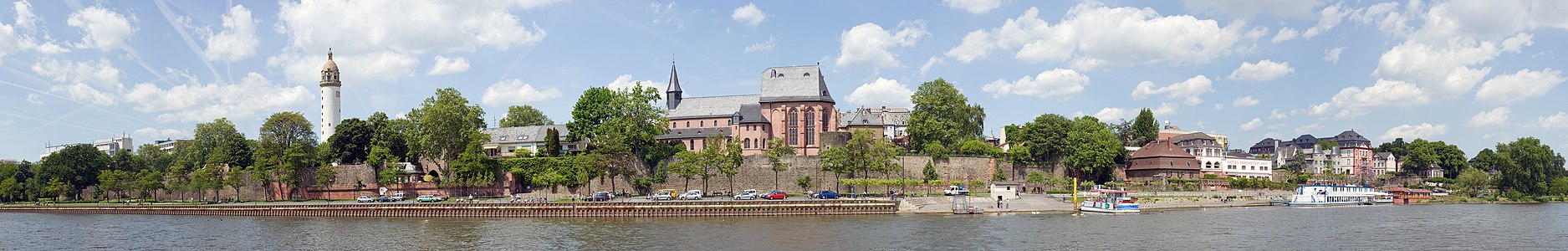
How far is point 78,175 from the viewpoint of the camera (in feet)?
353

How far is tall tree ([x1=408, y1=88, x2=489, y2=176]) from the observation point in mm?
89750

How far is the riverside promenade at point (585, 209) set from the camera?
69188 millimetres

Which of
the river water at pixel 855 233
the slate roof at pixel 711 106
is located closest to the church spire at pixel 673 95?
the slate roof at pixel 711 106

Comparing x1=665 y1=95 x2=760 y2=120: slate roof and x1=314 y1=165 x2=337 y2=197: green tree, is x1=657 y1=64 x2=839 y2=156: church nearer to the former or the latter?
x1=665 y1=95 x2=760 y2=120: slate roof

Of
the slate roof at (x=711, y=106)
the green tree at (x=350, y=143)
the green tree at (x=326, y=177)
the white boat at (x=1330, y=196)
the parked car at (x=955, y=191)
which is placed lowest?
the white boat at (x=1330, y=196)

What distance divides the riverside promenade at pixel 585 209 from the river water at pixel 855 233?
8.15ft

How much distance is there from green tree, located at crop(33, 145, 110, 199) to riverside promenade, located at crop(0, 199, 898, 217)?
109ft

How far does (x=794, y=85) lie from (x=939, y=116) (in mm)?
13083

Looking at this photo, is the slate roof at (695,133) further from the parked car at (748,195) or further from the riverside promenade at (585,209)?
the riverside promenade at (585,209)

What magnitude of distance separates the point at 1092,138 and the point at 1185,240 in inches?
1766

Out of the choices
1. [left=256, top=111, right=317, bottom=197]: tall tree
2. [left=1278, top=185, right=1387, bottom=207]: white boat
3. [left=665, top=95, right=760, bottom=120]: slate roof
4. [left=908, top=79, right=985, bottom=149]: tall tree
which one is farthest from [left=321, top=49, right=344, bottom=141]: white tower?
[left=1278, top=185, right=1387, bottom=207]: white boat

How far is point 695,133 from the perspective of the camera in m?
105

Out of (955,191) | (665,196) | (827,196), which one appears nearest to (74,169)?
(665,196)

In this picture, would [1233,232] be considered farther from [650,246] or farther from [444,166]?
[444,166]
